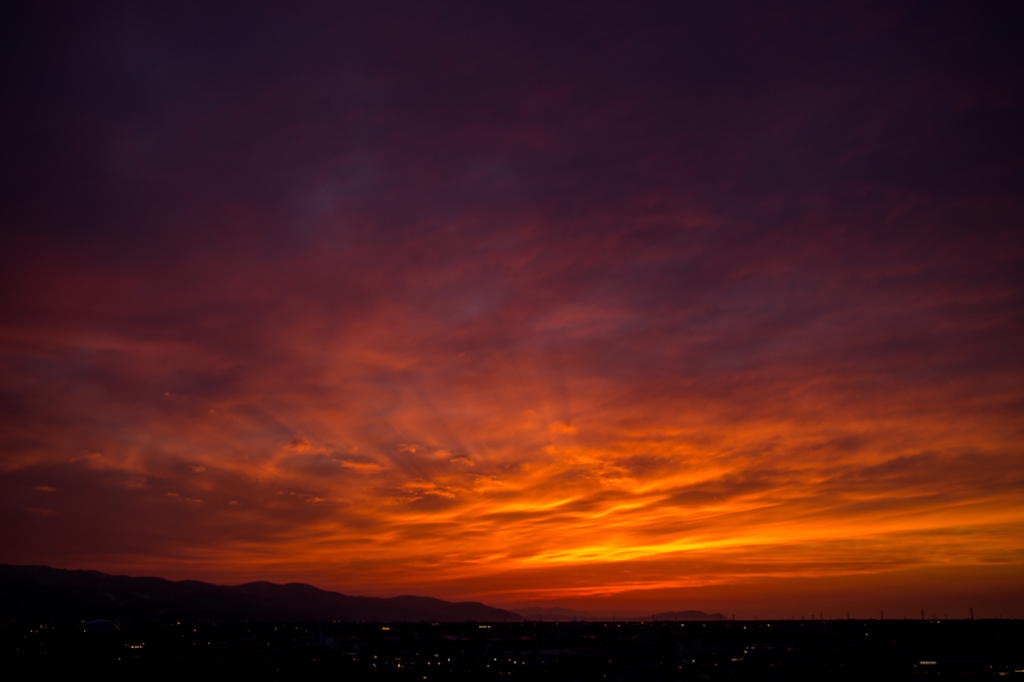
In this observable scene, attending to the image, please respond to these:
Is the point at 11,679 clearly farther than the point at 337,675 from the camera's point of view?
No

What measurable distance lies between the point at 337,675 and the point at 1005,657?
520 ft

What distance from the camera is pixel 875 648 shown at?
648ft

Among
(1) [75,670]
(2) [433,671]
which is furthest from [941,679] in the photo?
(1) [75,670]

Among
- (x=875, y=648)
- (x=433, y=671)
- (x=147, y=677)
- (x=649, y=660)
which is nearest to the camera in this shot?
(x=147, y=677)

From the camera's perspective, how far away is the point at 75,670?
117875mm

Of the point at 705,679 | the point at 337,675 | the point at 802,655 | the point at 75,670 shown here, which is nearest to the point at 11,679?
the point at 75,670

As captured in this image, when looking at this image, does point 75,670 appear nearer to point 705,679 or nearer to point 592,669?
point 592,669

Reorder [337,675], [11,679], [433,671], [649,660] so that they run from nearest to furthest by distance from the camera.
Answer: [11,679]
[337,675]
[433,671]
[649,660]

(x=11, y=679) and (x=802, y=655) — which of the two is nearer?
(x=11, y=679)

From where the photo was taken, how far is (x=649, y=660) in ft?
572

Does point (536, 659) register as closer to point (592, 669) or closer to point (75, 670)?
point (592, 669)

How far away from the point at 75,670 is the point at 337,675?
45.2 meters

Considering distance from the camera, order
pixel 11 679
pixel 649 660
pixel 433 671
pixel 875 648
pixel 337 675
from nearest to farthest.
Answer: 1. pixel 11 679
2. pixel 337 675
3. pixel 433 671
4. pixel 649 660
5. pixel 875 648

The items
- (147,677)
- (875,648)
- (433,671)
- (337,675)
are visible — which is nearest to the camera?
(147,677)
